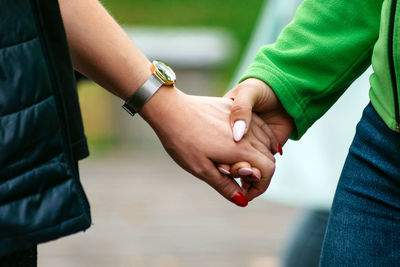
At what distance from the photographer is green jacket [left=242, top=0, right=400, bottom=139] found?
1977mm

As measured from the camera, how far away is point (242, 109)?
2164 mm

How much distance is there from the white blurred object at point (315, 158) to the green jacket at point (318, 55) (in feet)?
2.34

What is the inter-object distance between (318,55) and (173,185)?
4.45 metres

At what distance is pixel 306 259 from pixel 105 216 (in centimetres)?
290

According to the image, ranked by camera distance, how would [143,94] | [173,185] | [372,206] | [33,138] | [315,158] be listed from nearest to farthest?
[33,138] → [372,206] → [143,94] → [315,158] → [173,185]

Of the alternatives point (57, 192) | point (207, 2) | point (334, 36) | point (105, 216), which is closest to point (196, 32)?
point (207, 2)

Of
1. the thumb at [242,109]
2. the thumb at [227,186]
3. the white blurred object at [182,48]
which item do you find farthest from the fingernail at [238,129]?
the white blurred object at [182,48]

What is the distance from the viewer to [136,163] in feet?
23.4

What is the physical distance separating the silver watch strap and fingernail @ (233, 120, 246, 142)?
25cm

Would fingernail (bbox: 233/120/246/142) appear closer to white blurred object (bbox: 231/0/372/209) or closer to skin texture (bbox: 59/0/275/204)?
skin texture (bbox: 59/0/275/204)

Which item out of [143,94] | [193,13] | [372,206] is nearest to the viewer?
[372,206]

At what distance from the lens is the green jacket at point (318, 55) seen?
1.98 m

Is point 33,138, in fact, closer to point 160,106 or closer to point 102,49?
point 102,49

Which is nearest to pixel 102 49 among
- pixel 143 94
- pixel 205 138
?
pixel 143 94
